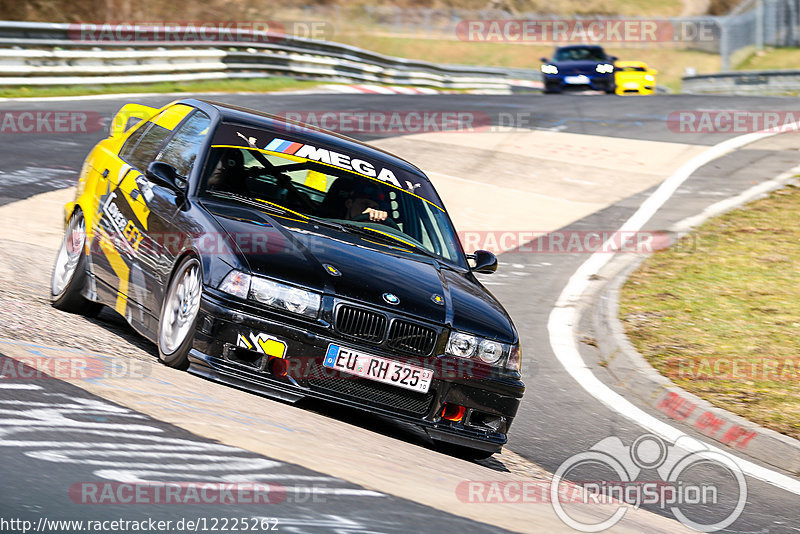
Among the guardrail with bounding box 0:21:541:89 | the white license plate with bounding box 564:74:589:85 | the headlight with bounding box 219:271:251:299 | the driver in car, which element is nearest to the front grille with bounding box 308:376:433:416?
the headlight with bounding box 219:271:251:299

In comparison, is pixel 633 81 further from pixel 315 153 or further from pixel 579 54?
pixel 315 153

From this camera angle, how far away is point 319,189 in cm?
679

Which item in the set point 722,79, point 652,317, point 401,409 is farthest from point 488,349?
point 722,79

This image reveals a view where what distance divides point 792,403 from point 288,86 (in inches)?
772
